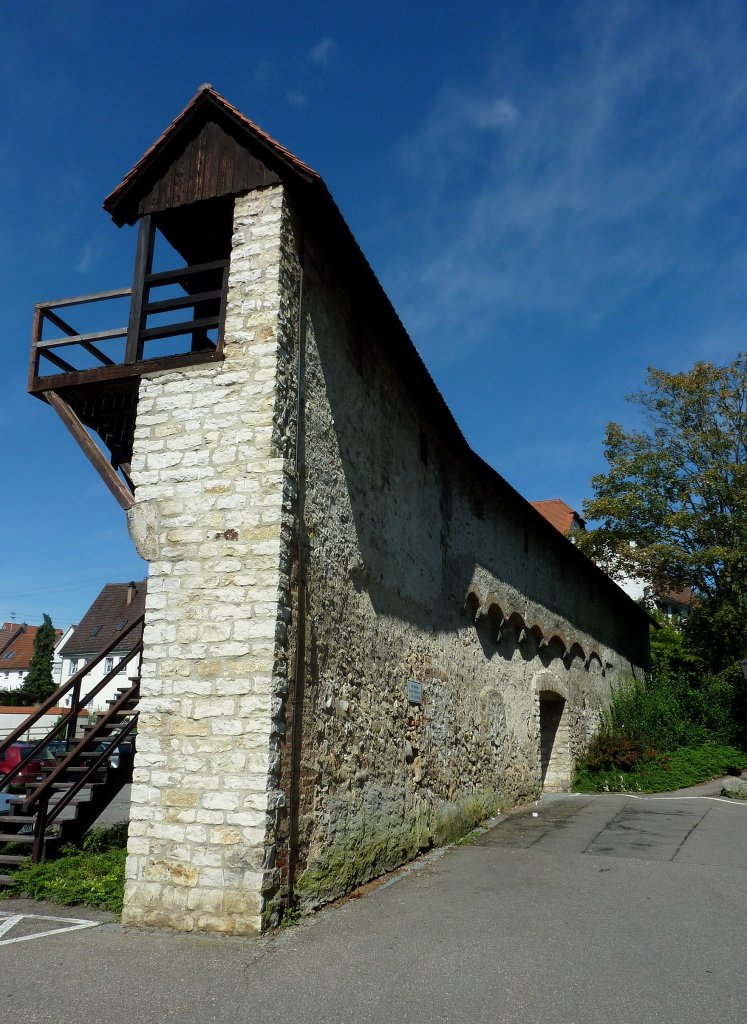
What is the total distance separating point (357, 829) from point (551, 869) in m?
2.09

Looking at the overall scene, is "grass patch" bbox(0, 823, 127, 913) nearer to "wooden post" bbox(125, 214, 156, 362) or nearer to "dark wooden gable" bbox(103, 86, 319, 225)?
"wooden post" bbox(125, 214, 156, 362)

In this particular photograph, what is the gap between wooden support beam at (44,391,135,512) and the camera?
6.23m

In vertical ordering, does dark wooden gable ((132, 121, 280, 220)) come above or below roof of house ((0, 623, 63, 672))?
below

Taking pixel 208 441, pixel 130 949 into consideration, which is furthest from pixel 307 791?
pixel 208 441

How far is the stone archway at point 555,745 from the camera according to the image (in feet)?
46.1

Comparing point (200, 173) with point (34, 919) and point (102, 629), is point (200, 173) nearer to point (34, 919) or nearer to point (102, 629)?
point (34, 919)

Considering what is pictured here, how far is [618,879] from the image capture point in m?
6.85

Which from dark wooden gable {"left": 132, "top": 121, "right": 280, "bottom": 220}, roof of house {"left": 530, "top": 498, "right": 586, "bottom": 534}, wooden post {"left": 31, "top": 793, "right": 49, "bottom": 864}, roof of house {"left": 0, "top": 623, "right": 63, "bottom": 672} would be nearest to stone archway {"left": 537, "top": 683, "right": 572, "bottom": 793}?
wooden post {"left": 31, "top": 793, "right": 49, "bottom": 864}

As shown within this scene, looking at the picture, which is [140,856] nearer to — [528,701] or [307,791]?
[307,791]

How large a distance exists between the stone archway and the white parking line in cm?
990

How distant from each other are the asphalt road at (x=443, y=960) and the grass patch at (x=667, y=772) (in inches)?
270

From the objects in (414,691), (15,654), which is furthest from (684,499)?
(15,654)

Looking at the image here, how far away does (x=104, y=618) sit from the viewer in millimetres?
43531

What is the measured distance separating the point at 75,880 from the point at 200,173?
242 inches
